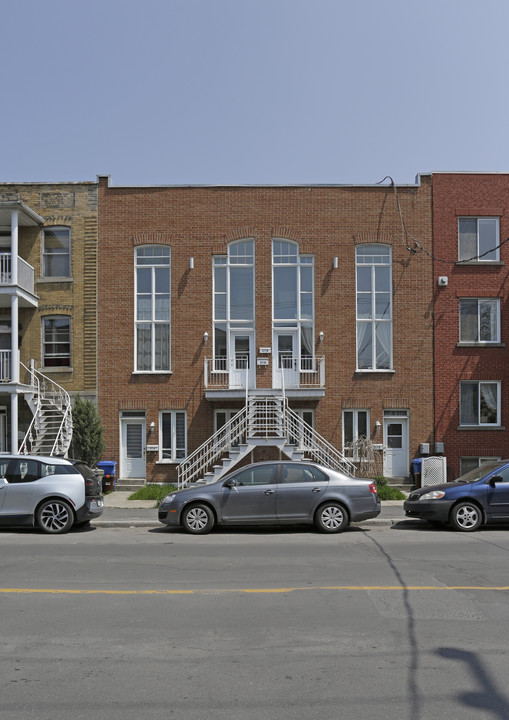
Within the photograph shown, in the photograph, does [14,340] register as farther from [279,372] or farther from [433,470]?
[433,470]

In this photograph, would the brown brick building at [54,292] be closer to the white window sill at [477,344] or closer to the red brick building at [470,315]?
the red brick building at [470,315]

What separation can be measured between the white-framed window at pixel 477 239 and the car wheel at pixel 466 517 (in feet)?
36.8

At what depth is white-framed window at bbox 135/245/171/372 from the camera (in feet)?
73.9

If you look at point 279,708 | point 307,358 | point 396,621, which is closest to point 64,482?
point 396,621

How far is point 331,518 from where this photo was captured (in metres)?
13.2

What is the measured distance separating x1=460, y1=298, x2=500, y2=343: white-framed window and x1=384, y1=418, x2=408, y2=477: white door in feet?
11.4

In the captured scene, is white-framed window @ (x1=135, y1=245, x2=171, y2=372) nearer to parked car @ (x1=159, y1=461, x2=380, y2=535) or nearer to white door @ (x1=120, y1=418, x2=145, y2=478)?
white door @ (x1=120, y1=418, x2=145, y2=478)

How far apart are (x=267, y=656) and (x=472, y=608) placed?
2762 mm

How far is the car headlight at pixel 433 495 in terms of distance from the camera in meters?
13.7

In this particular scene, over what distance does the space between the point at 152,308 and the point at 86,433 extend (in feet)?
14.9

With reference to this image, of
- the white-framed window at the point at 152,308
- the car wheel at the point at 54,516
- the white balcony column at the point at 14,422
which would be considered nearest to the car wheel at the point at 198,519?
the car wheel at the point at 54,516

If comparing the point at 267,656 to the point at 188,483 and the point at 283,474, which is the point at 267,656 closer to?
the point at 283,474

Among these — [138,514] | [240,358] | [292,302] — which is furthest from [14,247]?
[138,514]

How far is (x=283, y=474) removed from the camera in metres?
13.3
